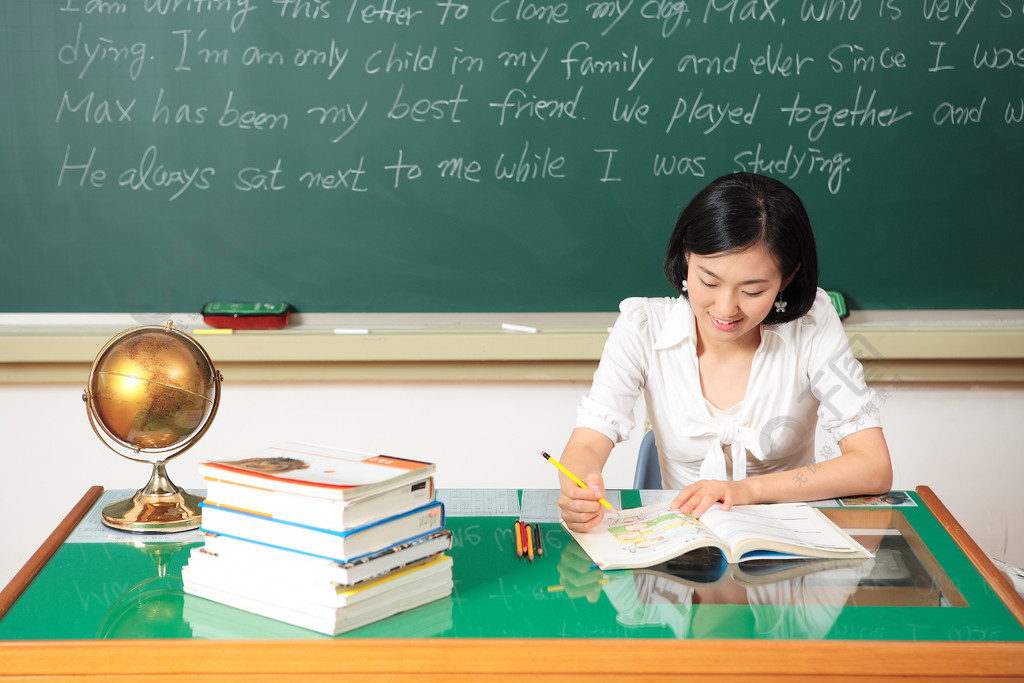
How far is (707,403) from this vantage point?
180 cm

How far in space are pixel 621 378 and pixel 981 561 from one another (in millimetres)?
729

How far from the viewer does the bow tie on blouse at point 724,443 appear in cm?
176

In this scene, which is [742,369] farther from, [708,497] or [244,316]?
[244,316]

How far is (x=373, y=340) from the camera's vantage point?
8.11 feet

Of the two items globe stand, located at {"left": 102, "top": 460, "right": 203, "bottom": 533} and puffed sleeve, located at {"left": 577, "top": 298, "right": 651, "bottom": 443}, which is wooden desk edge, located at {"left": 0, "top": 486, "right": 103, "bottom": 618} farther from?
puffed sleeve, located at {"left": 577, "top": 298, "right": 651, "bottom": 443}

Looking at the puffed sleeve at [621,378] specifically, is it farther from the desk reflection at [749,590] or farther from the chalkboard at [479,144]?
the chalkboard at [479,144]

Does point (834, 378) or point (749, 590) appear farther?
point (834, 378)

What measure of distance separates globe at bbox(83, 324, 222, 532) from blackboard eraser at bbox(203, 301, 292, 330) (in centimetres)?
101

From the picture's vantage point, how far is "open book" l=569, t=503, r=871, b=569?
1231 mm

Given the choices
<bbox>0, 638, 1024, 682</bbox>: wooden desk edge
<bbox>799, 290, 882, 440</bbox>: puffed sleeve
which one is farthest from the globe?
<bbox>799, 290, 882, 440</bbox>: puffed sleeve

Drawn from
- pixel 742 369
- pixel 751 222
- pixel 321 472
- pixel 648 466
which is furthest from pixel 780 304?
pixel 321 472

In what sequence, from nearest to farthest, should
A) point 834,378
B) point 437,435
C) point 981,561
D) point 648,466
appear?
1. point 981,561
2. point 834,378
3. point 648,466
4. point 437,435

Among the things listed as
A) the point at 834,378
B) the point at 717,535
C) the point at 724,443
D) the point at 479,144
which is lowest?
the point at 717,535

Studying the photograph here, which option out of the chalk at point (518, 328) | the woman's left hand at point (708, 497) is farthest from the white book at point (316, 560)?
the chalk at point (518, 328)
